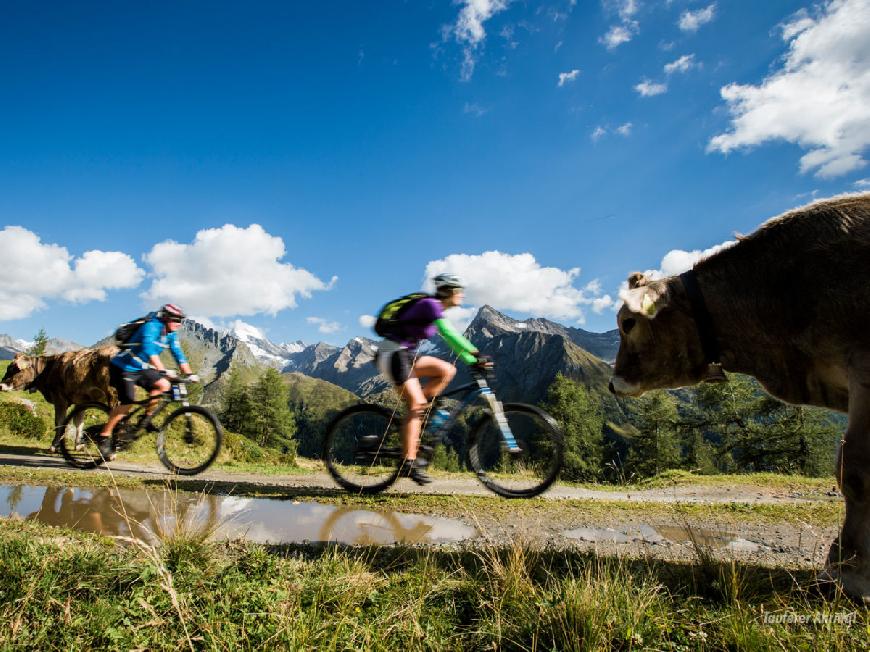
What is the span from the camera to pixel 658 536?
573 cm

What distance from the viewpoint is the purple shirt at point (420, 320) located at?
266 inches

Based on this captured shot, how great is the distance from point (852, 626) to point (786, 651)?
2.63 ft

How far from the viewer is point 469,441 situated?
7.33 m

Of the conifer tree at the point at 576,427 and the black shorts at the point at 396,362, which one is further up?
the black shorts at the point at 396,362

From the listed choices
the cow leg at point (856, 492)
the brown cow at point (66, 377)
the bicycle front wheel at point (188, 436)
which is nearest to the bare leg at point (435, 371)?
the cow leg at point (856, 492)

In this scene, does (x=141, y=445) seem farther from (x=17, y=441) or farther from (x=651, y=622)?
(x=651, y=622)

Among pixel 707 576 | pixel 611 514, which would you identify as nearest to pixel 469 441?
pixel 611 514

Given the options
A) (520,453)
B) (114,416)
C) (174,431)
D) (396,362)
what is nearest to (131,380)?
(114,416)

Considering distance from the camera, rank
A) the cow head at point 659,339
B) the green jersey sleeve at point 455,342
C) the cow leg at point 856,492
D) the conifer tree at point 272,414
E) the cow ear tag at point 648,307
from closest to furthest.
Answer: the cow leg at point 856,492 → the cow ear tag at point 648,307 → the cow head at point 659,339 → the green jersey sleeve at point 455,342 → the conifer tree at point 272,414

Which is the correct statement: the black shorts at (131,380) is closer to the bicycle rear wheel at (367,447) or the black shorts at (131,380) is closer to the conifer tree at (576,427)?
the bicycle rear wheel at (367,447)

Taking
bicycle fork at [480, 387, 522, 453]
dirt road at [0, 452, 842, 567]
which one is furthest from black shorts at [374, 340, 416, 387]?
dirt road at [0, 452, 842, 567]

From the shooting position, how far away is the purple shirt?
6758 millimetres

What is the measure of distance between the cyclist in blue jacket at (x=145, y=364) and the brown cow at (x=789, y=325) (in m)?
8.81

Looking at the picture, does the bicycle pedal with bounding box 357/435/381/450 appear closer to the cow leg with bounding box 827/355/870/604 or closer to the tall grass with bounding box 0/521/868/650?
the tall grass with bounding box 0/521/868/650
